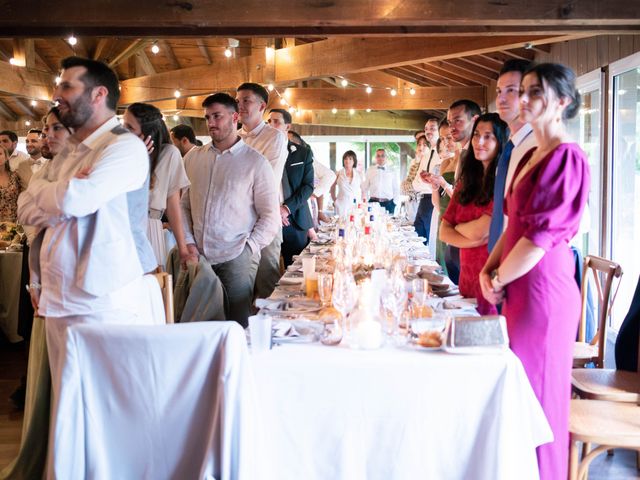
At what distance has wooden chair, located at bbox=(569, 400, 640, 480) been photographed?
2414 mm

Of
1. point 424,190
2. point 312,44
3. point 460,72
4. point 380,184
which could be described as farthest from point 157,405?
point 380,184

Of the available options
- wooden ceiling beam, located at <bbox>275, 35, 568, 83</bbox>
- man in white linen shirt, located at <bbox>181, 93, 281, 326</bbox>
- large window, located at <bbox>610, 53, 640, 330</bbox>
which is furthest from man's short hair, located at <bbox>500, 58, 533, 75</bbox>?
wooden ceiling beam, located at <bbox>275, 35, 568, 83</bbox>

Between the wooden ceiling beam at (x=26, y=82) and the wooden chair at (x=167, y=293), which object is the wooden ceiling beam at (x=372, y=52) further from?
the wooden chair at (x=167, y=293)

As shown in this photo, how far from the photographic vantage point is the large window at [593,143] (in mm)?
6449

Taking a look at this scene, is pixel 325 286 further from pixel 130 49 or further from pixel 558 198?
pixel 130 49

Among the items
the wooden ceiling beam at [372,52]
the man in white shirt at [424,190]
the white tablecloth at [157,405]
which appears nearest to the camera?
the white tablecloth at [157,405]

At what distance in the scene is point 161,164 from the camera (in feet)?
11.8

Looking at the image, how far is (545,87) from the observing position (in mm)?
2385

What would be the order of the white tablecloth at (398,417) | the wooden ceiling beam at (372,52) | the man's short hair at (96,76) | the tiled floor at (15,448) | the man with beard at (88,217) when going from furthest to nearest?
1. the wooden ceiling beam at (372,52)
2. the tiled floor at (15,448)
3. the man's short hair at (96,76)
4. the man with beard at (88,217)
5. the white tablecloth at (398,417)

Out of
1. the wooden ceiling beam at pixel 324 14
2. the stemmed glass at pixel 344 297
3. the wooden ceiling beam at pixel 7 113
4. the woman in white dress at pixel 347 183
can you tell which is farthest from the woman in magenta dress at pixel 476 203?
the wooden ceiling beam at pixel 7 113

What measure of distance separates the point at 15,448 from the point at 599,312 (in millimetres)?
2947

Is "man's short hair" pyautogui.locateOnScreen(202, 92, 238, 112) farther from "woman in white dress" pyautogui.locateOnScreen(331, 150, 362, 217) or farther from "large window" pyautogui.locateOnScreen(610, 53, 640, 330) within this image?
"woman in white dress" pyautogui.locateOnScreen(331, 150, 362, 217)

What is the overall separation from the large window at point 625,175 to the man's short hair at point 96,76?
15.2ft

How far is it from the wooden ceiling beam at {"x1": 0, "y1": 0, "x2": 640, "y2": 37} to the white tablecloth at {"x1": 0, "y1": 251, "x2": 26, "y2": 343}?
6.55 ft
